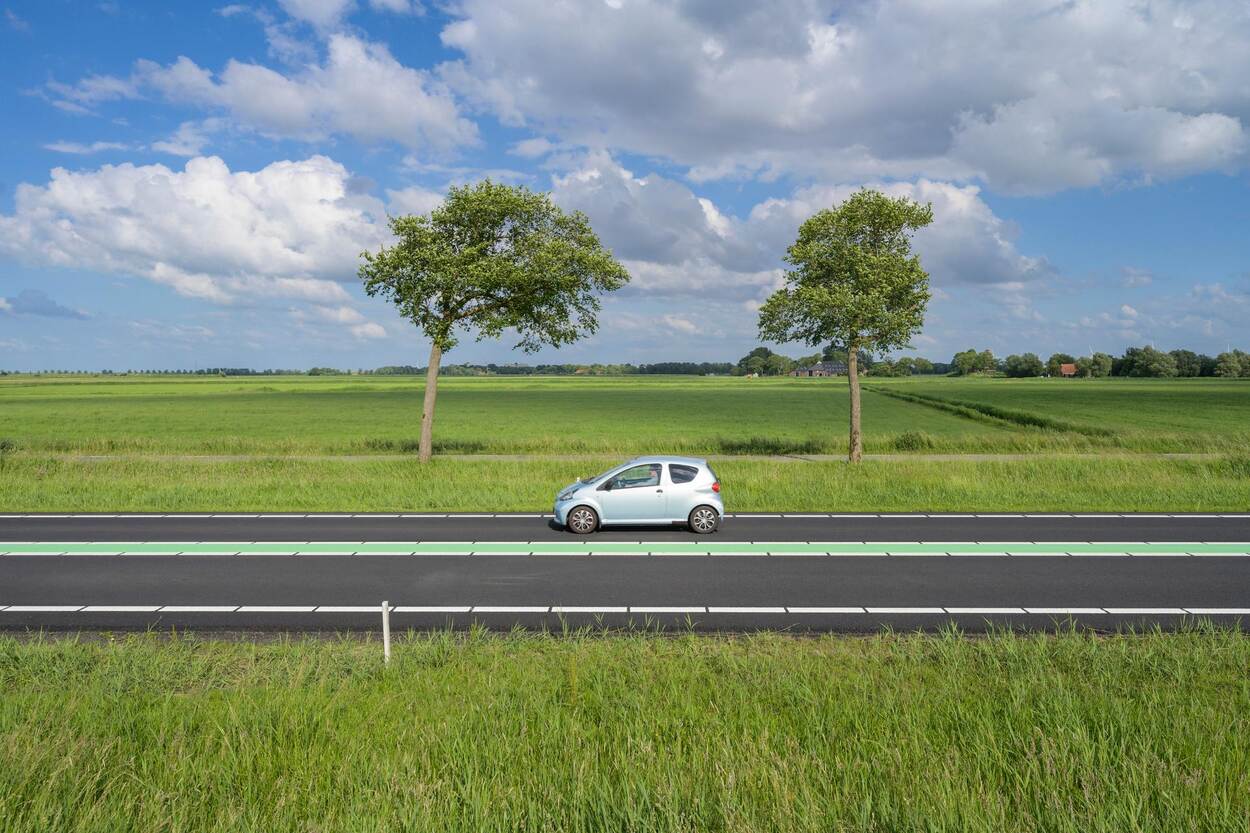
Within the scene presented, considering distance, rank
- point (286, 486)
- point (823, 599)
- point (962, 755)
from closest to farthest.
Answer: point (962, 755), point (823, 599), point (286, 486)

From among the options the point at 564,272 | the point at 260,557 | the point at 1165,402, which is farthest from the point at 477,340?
the point at 1165,402

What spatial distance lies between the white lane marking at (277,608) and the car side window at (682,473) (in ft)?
25.8

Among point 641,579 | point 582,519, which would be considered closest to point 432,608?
point 641,579

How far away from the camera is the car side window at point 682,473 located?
17.0 meters

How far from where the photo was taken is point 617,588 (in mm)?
12445

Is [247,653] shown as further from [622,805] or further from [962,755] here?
Answer: [962,755]

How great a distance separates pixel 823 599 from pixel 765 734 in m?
6.48

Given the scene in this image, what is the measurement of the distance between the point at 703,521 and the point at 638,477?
5.47 ft

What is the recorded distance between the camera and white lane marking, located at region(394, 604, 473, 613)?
11406 millimetres

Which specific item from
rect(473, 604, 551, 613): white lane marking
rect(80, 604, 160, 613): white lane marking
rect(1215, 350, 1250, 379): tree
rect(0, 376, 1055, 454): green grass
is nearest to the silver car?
rect(473, 604, 551, 613): white lane marking

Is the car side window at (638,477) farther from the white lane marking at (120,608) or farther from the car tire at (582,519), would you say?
the white lane marking at (120,608)

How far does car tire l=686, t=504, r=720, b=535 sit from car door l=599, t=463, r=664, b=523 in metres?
0.68

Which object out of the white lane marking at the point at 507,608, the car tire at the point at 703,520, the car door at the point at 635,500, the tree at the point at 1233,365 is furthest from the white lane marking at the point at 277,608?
the tree at the point at 1233,365

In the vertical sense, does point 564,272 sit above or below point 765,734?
above
